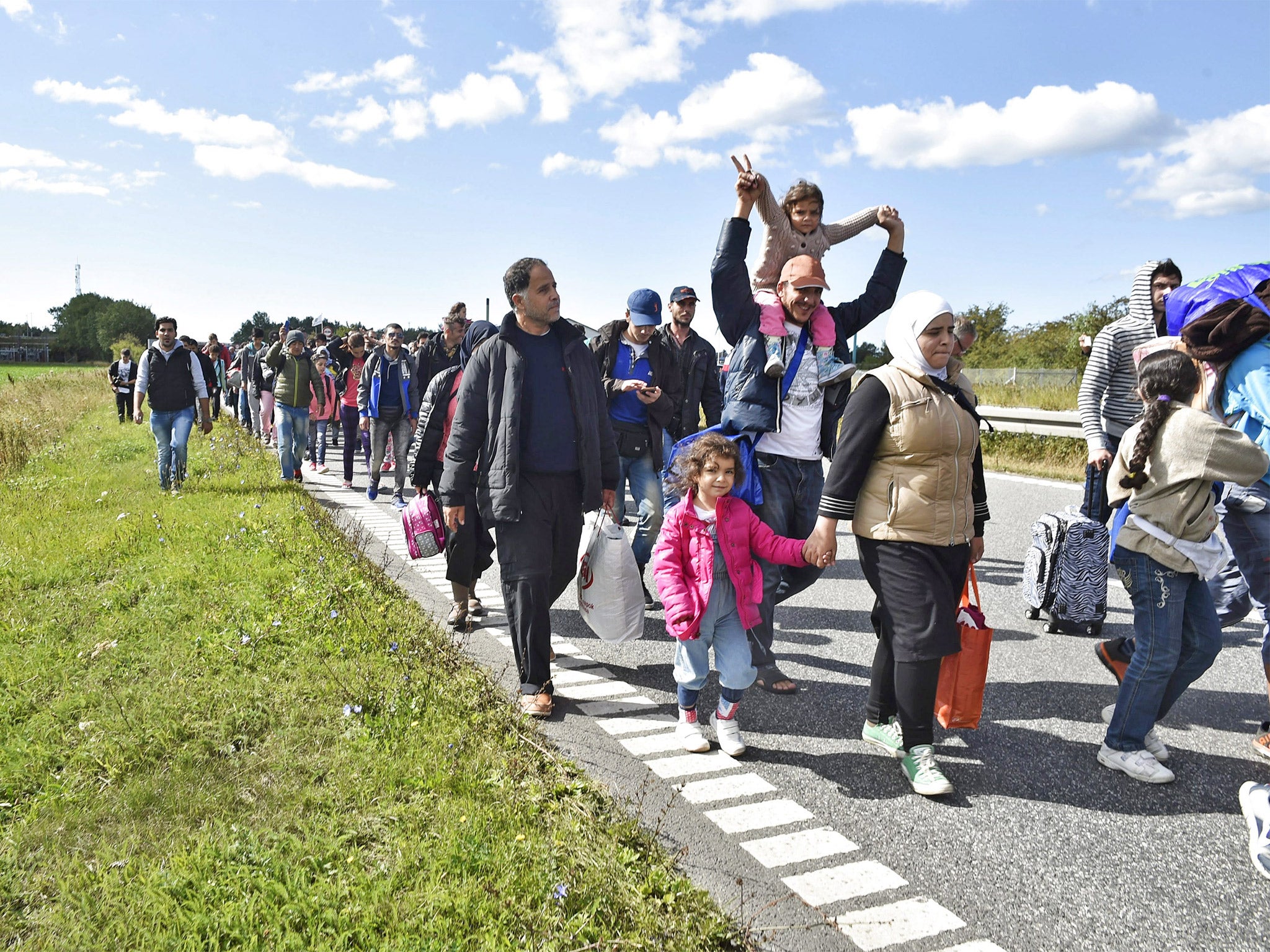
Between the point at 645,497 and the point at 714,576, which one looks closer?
the point at 714,576

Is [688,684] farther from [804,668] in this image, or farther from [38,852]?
[38,852]

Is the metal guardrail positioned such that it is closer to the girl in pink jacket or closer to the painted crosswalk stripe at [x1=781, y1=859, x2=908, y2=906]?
the girl in pink jacket

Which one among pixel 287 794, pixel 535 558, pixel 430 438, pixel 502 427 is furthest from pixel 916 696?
pixel 430 438

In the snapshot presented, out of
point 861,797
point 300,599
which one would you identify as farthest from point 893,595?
point 300,599

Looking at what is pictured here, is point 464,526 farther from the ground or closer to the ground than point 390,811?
farther from the ground

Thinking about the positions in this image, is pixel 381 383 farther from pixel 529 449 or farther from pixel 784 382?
pixel 784 382

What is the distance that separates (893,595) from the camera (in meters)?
3.84

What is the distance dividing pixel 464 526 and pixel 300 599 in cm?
126

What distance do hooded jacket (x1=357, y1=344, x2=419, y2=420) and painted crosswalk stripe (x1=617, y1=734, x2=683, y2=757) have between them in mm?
7546

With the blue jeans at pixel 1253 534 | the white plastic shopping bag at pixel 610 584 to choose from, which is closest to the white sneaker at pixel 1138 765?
the blue jeans at pixel 1253 534

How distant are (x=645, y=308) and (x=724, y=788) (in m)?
3.94

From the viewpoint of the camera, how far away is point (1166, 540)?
12.5ft

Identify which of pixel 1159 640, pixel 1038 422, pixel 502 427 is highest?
pixel 502 427

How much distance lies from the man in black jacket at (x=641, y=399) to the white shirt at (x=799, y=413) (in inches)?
86.7
